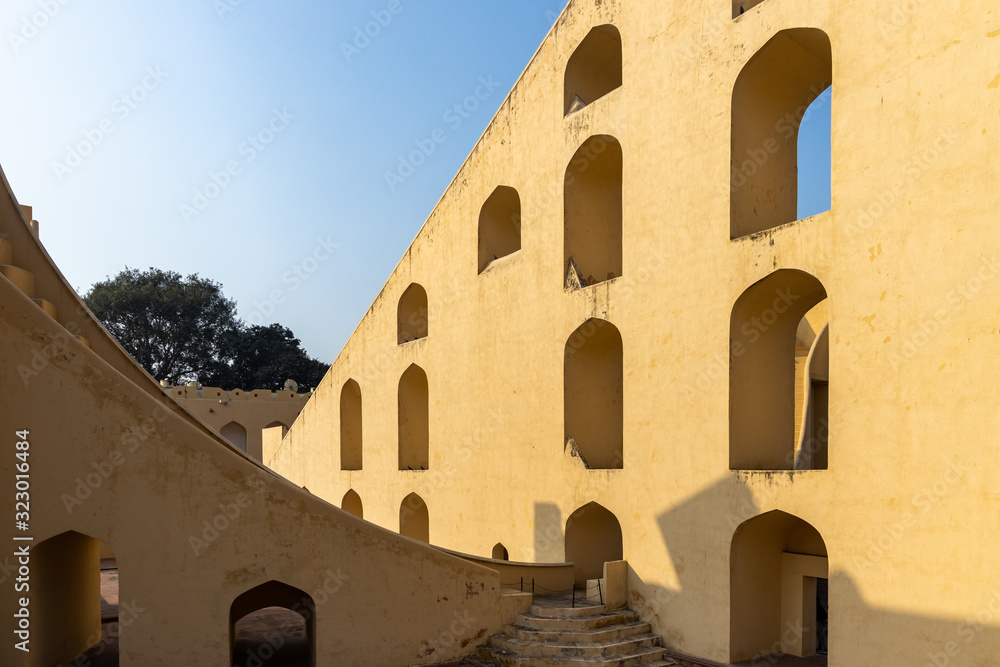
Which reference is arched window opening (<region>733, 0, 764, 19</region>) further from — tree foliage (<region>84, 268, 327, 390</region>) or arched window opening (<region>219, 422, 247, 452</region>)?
tree foliage (<region>84, 268, 327, 390</region>)

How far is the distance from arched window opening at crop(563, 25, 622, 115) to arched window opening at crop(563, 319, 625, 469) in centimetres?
361

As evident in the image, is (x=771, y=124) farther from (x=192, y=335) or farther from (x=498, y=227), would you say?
(x=192, y=335)

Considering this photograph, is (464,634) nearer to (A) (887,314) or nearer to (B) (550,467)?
(B) (550,467)

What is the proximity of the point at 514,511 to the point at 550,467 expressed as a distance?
1253mm

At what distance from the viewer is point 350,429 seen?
19.3m

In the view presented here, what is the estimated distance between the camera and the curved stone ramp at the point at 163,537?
786 centimetres

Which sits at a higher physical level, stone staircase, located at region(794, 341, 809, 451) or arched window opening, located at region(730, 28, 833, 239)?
arched window opening, located at region(730, 28, 833, 239)

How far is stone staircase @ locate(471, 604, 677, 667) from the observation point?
9336mm

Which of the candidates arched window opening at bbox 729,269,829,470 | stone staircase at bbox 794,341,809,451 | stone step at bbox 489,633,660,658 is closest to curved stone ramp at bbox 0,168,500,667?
stone step at bbox 489,633,660,658

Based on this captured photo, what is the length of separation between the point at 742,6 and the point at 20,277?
930 cm

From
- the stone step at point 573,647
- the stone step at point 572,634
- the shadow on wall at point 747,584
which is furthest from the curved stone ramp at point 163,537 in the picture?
the shadow on wall at point 747,584

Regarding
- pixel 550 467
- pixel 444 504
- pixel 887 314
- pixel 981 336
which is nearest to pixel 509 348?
pixel 550 467

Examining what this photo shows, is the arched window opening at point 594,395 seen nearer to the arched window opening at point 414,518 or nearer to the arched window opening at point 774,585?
the arched window opening at point 774,585

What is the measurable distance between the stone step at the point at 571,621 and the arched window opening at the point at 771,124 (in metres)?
5.01
